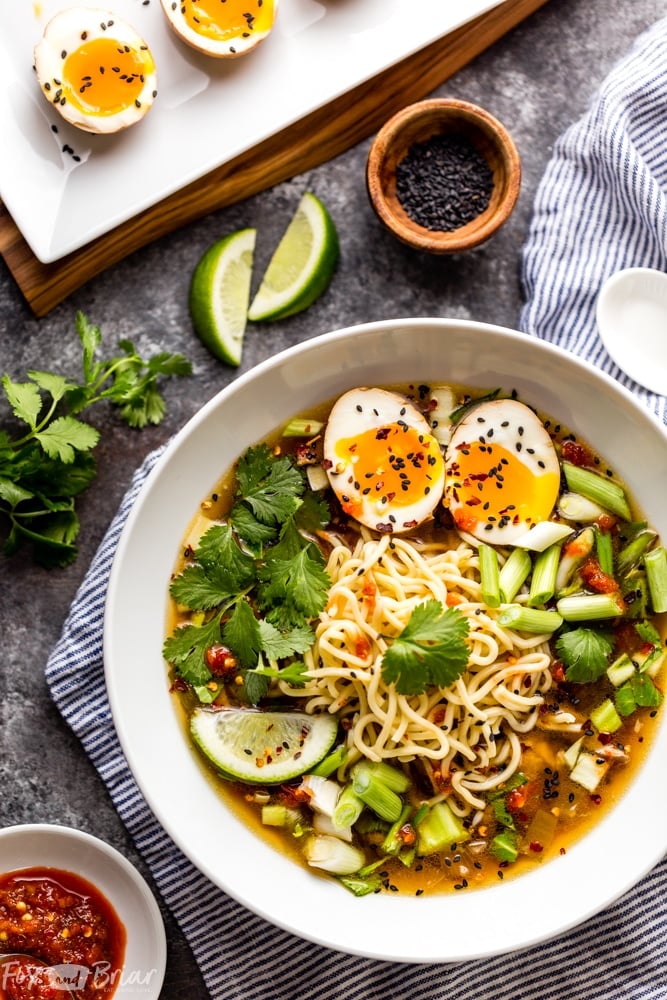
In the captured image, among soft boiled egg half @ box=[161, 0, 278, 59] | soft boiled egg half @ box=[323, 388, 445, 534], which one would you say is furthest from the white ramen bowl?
soft boiled egg half @ box=[161, 0, 278, 59]

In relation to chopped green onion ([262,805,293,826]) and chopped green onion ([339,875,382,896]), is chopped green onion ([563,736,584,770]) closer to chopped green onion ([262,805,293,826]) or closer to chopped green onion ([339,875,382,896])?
chopped green onion ([339,875,382,896])

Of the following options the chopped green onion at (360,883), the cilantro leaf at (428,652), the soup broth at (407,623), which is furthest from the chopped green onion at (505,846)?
the cilantro leaf at (428,652)

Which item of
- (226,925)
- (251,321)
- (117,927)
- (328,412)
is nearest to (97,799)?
(117,927)

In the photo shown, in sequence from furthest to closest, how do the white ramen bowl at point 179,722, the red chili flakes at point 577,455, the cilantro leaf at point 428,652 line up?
the red chili flakes at point 577,455
the white ramen bowl at point 179,722
the cilantro leaf at point 428,652

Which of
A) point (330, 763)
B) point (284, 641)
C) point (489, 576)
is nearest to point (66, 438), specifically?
point (284, 641)

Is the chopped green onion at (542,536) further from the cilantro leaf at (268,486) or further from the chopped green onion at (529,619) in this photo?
the cilantro leaf at (268,486)

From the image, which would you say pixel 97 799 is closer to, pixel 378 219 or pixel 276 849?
pixel 276 849
